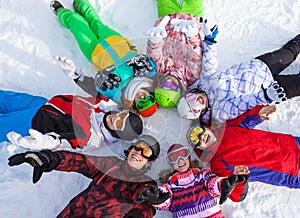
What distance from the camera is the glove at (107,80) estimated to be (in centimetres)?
A: 151

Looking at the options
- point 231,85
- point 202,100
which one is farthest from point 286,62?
point 202,100

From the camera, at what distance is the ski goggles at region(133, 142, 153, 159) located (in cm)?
136

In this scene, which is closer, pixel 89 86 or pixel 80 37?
pixel 89 86

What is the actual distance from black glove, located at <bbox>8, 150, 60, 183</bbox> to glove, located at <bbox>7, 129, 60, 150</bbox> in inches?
1.3

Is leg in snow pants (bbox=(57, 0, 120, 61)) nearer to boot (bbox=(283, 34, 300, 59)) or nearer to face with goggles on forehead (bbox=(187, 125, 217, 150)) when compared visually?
face with goggles on forehead (bbox=(187, 125, 217, 150))

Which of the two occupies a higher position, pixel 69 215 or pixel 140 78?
pixel 140 78

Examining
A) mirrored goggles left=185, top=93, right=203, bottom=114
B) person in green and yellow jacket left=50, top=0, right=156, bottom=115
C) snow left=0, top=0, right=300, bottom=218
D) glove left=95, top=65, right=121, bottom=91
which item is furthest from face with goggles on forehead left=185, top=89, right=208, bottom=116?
glove left=95, top=65, right=121, bottom=91

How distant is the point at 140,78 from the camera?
1531 mm

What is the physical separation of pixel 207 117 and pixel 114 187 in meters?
0.50

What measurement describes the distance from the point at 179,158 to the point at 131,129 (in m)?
0.23

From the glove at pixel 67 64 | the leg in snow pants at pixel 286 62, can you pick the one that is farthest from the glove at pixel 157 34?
the leg in snow pants at pixel 286 62

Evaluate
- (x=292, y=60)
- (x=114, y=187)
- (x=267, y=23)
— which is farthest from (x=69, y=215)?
(x=267, y=23)

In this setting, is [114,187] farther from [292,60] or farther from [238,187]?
[292,60]

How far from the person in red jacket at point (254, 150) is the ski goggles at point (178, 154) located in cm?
4
